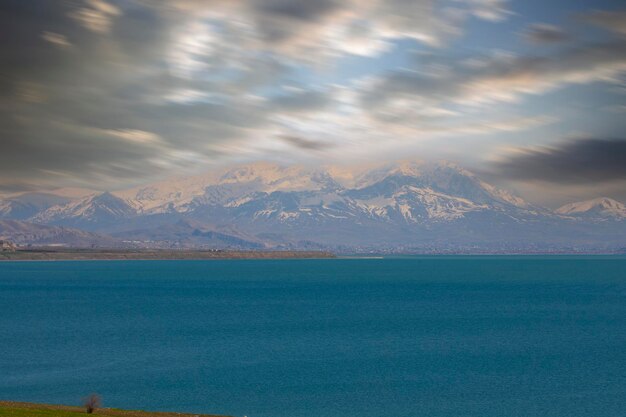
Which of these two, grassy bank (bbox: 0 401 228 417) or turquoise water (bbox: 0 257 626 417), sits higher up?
grassy bank (bbox: 0 401 228 417)

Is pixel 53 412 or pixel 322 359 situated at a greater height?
pixel 53 412

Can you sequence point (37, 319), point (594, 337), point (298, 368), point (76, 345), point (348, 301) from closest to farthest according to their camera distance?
1. point (298, 368)
2. point (76, 345)
3. point (594, 337)
4. point (37, 319)
5. point (348, 301)

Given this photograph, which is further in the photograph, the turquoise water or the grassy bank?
the turquoise water

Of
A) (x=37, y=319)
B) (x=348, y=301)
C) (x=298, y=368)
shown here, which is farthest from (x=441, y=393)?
(x=348, y=301)

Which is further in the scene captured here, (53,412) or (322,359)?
(322,359)

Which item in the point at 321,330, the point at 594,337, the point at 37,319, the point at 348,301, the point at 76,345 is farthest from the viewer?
the point at 348,301

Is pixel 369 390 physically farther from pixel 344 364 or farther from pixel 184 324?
pixel 184 324

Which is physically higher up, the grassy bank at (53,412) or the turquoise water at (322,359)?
the grassy bank at (53,412)

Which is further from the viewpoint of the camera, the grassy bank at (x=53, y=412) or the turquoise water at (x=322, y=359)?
the turquoise water at (x=322, y=359)

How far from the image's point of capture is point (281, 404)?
218 feet

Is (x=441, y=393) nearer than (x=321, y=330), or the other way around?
(x=441, y=393)

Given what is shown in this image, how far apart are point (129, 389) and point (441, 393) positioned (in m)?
29.4

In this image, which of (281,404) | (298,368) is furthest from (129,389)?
(298,368)

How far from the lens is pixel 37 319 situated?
13212cm
